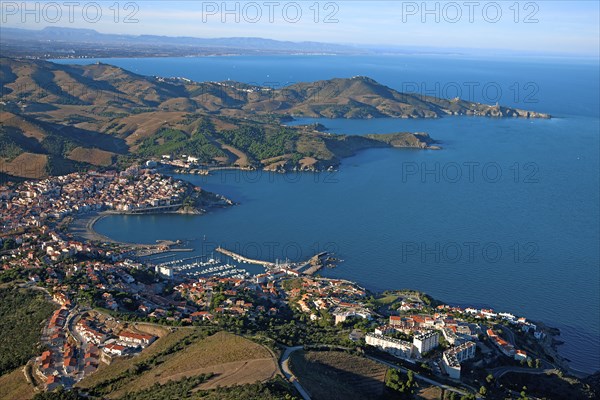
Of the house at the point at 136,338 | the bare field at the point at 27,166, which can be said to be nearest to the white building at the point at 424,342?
the house at the point at 136,338

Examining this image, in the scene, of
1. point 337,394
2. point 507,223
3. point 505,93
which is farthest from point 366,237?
point 505,93

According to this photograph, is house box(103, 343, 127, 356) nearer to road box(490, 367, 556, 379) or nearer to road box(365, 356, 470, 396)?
road box(365, 356, 470, 396)

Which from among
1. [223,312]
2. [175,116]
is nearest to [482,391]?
[223,312]

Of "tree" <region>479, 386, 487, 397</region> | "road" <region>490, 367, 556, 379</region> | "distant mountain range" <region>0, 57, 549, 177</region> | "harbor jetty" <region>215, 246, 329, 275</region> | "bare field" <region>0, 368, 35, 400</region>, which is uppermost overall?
"distant mountain range" <region>0, 57, 549, 177</region>

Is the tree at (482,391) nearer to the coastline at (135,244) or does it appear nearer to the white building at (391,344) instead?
the white building at (391,344)

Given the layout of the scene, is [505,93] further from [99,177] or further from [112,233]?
[112,233]

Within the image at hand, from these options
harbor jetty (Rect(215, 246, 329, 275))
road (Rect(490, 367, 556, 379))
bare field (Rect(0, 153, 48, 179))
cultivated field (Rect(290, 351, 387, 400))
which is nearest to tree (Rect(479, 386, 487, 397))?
road (Rect(490, 367, 556, 379))
